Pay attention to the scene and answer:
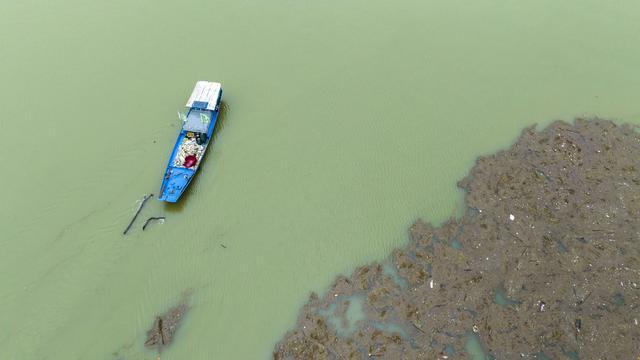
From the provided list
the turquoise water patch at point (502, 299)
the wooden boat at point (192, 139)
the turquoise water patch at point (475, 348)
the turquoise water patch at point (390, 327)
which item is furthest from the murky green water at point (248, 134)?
the turquoise water patch at point (475, 348)

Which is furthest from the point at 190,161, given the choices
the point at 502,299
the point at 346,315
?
the point at 502,299

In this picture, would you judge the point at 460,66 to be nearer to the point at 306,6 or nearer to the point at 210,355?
the point at 306,6

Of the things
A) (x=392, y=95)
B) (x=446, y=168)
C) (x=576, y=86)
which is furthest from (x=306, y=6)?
(x=576, y=86)

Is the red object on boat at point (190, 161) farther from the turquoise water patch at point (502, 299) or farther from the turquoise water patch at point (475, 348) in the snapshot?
the turquoise water patch at point (502, 299)

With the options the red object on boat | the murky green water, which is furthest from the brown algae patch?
the red object on boat

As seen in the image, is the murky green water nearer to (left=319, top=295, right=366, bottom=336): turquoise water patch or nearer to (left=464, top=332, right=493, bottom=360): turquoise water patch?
(left=319, top=295, right=366, bottom=336): turquoise water patch

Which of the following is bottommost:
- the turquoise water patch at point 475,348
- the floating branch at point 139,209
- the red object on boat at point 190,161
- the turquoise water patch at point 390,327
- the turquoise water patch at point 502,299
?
the turquoise water patch at point 475,348
